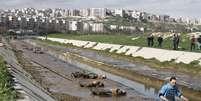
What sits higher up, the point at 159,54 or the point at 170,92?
the point at 170,92

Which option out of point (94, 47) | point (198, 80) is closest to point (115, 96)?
point (198, 80)

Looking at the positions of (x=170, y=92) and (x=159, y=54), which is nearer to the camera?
(x=170, y=92)

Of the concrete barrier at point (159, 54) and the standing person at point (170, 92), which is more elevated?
the standing person at point (170, 92)

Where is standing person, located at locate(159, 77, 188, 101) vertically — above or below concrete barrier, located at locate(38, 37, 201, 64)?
above

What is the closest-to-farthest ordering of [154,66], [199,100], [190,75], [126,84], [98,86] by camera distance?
[199,100], [98,86], [126,84], [190,75], [154,66]

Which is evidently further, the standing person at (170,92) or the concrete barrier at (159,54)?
the concrete barrier at (159,54)

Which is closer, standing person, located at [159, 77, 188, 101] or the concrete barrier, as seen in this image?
standing person, located at [159, 77, 188, 101]

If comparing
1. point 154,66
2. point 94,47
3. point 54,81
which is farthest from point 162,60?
point 94,47

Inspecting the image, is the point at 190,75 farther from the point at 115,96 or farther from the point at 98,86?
the point at 115,96

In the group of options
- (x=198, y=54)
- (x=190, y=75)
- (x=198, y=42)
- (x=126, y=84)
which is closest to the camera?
(x=126, y=84)

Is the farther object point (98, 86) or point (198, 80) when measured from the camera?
point (198, 80)
